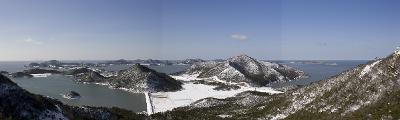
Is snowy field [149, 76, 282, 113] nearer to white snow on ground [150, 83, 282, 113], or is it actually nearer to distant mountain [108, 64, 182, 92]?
white snow on ground [150, 83, 282, 113]

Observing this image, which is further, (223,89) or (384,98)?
(223,89)

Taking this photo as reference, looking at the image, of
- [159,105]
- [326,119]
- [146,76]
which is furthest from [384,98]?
[146,76]

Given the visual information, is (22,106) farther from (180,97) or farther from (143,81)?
(143,81)

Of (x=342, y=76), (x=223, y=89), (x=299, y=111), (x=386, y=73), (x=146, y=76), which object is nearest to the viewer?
(x=386, y=73)

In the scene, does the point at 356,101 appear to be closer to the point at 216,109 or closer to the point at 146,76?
the point at 216,109

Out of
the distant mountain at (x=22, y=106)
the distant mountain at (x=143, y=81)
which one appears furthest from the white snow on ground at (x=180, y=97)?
the distant mountain at (x=22, y=106)

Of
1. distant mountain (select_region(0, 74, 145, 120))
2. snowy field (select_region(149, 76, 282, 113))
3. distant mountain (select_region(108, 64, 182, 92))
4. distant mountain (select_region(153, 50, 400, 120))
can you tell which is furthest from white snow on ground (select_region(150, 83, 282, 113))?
distant mountain (select_region(0, 74, 145, 120))

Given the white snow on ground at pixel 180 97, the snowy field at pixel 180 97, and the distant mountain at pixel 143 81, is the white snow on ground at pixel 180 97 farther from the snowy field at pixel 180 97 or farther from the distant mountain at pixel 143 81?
the distant mountain at pixel 143 81

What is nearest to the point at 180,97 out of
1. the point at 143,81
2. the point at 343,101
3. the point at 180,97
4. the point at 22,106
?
the point at 180,97
